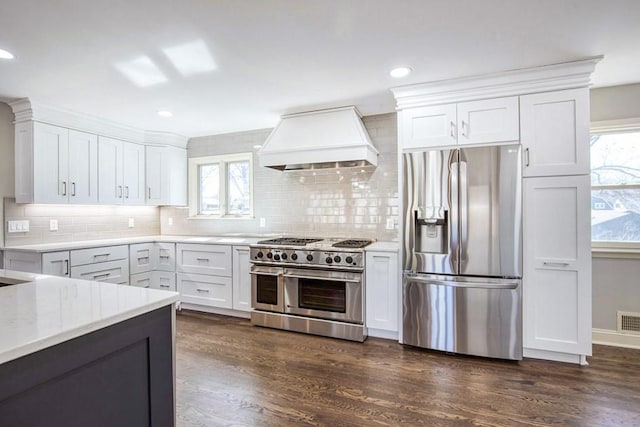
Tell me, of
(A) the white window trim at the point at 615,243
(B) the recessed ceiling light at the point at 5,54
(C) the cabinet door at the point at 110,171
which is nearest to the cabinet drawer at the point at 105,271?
(C) the cabinet door at the point at 110,171

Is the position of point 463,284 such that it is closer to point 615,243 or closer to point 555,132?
point 555,132

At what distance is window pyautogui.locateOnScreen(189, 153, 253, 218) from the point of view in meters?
4.64

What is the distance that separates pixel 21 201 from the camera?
11.2 feet

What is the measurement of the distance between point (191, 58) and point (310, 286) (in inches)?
90.3

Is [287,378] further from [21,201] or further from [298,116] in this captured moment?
[21,201]

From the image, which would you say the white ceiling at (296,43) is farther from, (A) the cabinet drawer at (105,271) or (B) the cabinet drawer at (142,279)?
(B) the cabinet drawer at (142,279)

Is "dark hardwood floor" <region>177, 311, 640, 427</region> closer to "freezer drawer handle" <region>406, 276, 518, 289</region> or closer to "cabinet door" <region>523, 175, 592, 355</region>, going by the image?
"cabinet door" <region>523, 175, 592, 355</region>

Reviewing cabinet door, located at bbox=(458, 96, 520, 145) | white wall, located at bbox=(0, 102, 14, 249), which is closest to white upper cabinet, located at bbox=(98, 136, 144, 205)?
white wall, located at bbox=(0, 102, 14, 249)

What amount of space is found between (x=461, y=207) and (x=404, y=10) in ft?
5.37

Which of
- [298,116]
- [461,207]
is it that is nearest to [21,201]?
[298,116]

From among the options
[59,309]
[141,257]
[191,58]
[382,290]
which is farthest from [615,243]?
[141,257]

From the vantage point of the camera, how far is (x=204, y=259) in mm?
4043

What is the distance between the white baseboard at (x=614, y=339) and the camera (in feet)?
9.85

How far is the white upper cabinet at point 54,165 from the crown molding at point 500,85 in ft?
11.6
